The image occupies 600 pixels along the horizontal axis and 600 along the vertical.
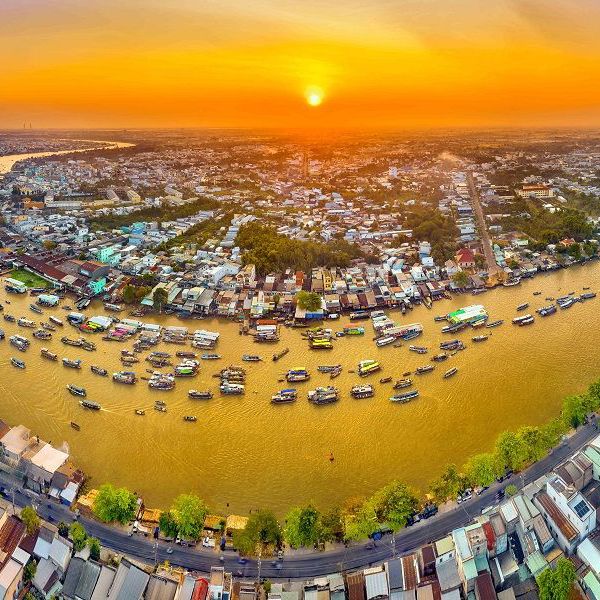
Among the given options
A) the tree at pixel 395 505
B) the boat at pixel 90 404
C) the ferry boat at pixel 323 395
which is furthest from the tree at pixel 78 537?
the ferry boat at pixel 323 395

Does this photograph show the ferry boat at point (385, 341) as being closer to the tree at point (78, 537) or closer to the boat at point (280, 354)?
the boat at point (280, 354)

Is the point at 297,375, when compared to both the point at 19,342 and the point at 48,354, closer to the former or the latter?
the point at 48,354

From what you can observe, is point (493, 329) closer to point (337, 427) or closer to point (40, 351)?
point (337, 427)

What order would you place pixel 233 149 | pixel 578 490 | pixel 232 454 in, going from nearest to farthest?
pixel 578 490, pixel 232 454, pixel 233 149

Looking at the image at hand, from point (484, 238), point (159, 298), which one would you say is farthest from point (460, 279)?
point (159, 298)

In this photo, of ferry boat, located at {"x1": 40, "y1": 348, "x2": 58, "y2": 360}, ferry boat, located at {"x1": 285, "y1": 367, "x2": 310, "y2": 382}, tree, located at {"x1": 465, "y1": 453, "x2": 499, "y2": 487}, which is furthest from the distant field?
tree, located at {"x1": 465, "y1": 453, "x2": 499, "y2": 487}

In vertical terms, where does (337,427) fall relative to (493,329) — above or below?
below

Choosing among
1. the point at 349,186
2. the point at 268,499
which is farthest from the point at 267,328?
the point at 349,186
